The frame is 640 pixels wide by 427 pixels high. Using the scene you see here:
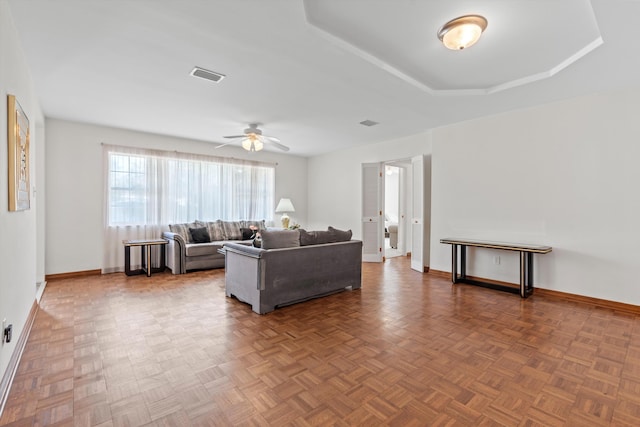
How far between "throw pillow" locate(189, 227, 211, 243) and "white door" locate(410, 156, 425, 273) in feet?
13.3

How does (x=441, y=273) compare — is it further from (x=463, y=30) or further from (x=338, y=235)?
(x=463, y=30)

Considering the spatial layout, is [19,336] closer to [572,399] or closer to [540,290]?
[572,399]

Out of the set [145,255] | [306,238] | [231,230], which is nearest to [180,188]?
[231,230]

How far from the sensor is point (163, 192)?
5.84m

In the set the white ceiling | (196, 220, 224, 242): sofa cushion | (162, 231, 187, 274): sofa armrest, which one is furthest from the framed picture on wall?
(196, 220, 224, 242): sofa cushion

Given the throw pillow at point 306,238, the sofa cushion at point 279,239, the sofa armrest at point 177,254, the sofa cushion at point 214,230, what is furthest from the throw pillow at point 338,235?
the sofa cushion at point 214,230

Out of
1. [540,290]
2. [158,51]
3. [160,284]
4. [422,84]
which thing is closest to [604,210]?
[540,290]

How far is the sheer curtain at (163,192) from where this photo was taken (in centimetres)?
536

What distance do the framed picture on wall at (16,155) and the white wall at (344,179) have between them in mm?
5479

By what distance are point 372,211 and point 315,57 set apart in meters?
4.30

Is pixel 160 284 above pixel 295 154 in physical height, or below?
below

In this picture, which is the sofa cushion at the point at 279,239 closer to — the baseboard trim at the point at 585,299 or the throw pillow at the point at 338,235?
the throw pillow at the point at 338,235

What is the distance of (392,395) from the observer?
184cm

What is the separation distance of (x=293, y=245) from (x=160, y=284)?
7.99 feet
